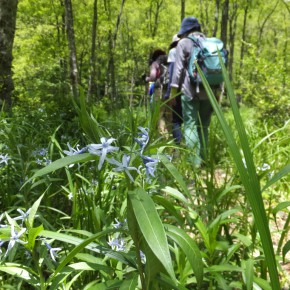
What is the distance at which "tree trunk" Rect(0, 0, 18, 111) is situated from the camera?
14.9ft

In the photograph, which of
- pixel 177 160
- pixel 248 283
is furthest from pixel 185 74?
pixel 248 283

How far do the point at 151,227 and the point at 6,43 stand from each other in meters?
4.61

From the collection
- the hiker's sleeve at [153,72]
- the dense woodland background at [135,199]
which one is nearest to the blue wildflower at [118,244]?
the dense woodland background at [135,199]

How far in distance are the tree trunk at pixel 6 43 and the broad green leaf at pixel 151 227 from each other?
4207 millimetres

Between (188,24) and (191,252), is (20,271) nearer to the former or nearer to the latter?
(191,252)

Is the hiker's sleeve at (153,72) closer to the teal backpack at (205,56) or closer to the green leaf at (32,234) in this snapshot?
the teal backpack at (205,56)

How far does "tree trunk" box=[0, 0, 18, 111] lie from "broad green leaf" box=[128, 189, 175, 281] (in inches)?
166

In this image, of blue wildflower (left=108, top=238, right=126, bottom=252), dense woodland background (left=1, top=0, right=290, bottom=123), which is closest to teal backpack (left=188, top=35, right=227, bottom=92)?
dense woodland background (left=1, top=0, right=290, bottom=123)

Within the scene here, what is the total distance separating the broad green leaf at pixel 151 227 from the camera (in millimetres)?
656

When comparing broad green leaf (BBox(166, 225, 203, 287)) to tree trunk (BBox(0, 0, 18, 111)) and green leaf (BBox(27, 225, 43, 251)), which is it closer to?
green leaf (BBox(27, 225, 43, 251))

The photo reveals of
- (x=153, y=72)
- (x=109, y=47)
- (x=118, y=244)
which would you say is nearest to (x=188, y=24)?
(x=153, y=72)

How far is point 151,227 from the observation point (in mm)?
696

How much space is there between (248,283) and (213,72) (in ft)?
9.77

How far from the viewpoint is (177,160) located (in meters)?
2.76
